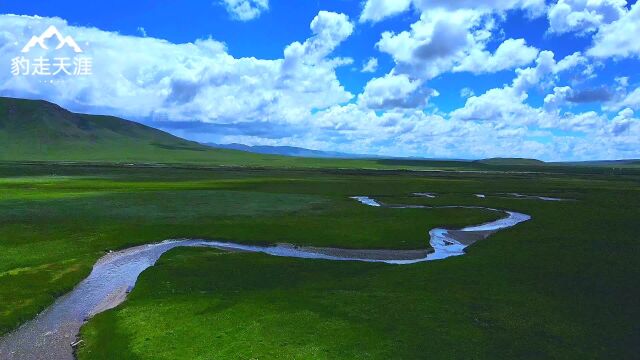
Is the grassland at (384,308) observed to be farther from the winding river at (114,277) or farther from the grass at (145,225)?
the grass at (145,225)

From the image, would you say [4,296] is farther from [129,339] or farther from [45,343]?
[129,339]

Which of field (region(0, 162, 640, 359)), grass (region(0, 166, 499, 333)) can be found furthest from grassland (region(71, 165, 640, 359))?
grass (region(0, 166, 499, 333))

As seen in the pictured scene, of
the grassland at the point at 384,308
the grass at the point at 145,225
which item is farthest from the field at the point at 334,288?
the grass at the point at 145,225

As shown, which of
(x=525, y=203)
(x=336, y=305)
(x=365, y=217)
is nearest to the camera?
(x=336, y=305)

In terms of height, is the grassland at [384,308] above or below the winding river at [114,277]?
above

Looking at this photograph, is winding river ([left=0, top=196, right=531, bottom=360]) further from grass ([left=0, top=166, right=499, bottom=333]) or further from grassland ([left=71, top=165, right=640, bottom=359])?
grassland ([left=71, top=165, right=640, bottom=359])

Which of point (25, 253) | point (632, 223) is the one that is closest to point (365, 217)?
point (632, 223)
